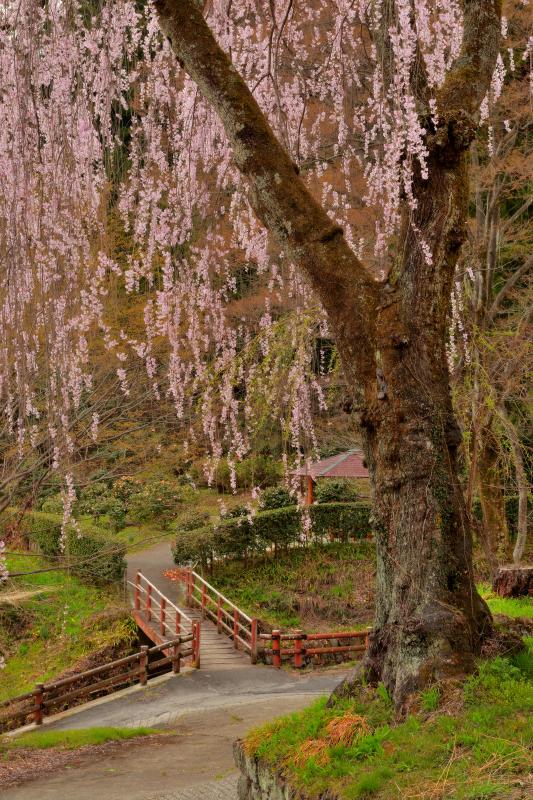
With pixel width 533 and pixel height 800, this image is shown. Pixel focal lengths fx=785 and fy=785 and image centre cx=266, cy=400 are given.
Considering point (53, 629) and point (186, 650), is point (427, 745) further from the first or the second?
point (53, 629)

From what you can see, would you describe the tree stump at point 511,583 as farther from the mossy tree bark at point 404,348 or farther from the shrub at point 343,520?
the mossy tree bark at point 404,348

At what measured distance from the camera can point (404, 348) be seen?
426 cm

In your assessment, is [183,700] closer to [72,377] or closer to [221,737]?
[221,737]

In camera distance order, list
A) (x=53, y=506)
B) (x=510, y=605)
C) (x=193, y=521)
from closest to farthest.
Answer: (x=510, y=605) < (x=193, y=521) < (x=53, y=506)

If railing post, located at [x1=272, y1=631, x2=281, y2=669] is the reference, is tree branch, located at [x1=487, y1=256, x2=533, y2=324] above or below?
above

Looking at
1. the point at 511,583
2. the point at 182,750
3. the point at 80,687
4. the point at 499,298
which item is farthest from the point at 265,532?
the point at 182,750

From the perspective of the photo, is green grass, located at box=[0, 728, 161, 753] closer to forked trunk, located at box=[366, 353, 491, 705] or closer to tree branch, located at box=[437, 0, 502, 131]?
forked trunk, located at box=[366, 353, 491, 705]

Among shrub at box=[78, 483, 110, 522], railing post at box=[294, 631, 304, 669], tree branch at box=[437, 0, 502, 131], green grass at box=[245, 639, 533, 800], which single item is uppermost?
tree branch at box=[437, 0, 502, 131]

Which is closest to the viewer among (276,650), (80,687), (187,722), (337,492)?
(187,722)

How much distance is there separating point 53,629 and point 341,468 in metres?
7.04

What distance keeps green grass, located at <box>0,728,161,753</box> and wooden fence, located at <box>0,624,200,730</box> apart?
991 millimetres

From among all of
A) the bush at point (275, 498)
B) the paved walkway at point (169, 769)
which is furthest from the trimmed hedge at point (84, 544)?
the paved walkway at point (169, 769)

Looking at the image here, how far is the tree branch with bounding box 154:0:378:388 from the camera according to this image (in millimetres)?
4328

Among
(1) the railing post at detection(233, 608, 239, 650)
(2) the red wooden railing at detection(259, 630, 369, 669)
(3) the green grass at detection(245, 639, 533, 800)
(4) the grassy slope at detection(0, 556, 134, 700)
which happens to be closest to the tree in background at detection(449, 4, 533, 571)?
(2) the red wooden railing at detection(259, 630, 369, 669)
